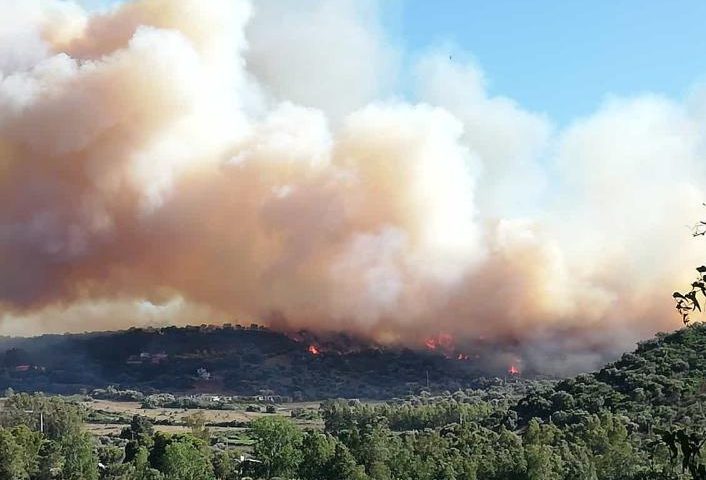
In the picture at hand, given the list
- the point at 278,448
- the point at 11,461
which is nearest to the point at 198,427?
the point at 278,448

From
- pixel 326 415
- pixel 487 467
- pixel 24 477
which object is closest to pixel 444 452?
pixel 487 467

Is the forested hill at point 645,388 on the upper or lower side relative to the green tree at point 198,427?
upper

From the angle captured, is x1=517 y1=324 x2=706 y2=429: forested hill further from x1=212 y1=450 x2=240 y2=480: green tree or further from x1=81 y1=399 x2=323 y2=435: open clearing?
x1=81 y1=399 x2=323 y2=435: open clearing

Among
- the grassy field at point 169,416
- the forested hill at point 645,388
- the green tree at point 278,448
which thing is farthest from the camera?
the grassy field at point 169,416

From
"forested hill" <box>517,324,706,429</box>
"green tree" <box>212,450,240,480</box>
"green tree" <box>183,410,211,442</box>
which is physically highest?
"forested hill" <box>517,324,706,429</box>

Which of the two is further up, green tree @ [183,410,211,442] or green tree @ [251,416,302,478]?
green tree @ [183,410,211,442]

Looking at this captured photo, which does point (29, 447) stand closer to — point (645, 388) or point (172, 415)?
point (645, 388)

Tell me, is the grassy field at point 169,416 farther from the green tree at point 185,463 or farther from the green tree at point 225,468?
the green tree at point 185,463

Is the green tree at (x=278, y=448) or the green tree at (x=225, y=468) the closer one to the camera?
the green tree at (x=278, y=448)

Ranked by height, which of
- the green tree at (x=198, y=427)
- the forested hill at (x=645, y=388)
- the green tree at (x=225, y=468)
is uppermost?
the forested hill at (x=645, y=388)

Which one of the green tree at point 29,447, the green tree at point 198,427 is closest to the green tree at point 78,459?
the green tree at point 29,447

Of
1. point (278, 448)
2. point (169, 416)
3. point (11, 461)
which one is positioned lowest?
point (11, 461)

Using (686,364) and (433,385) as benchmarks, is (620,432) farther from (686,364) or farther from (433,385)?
(433,385)

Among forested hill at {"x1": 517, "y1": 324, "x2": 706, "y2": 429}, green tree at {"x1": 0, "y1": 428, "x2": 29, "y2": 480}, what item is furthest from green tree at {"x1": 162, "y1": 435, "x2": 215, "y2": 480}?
forested hill at {"x1": 517, "y1": 324, "x2": 706, "y2": 429}
